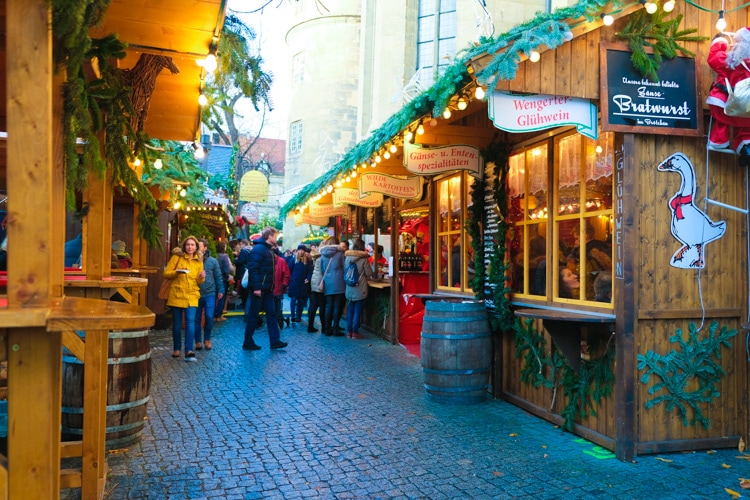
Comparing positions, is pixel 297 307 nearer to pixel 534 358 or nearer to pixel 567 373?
pixel 534 358

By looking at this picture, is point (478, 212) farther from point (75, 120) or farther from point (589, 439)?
point (75, 120)

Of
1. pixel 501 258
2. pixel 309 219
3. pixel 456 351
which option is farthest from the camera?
pixel 309 219

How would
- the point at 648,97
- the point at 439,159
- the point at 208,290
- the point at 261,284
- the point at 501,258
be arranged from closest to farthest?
1. the point at 648,97
2. the point at 501,258
3. the point at 439,159
4. the point at 261,284
5. the point at 208,290

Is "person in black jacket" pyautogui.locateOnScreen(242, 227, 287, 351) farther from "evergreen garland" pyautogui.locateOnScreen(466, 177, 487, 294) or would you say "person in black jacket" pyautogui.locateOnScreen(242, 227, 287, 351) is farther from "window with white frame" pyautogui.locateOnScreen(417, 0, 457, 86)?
"window with white frame" pyautogui.locateOnScreen(417, 0, 457, 86)

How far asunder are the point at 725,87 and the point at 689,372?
2.24 m

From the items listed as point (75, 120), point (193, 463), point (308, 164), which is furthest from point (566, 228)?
point (308, 164)

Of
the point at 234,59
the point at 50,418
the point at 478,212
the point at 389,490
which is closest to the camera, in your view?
the point at 50,418

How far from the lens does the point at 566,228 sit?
5.81 meters

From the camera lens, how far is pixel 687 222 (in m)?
5.09

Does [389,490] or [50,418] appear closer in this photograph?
A: [50,418]

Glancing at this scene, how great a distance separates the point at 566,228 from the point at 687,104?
4.72ft

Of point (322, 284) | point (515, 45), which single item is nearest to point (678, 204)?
point (515, 45)

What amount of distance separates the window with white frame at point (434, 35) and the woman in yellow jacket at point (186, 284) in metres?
12.5

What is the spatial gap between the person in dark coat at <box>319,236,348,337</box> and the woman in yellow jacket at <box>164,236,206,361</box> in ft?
10.2
